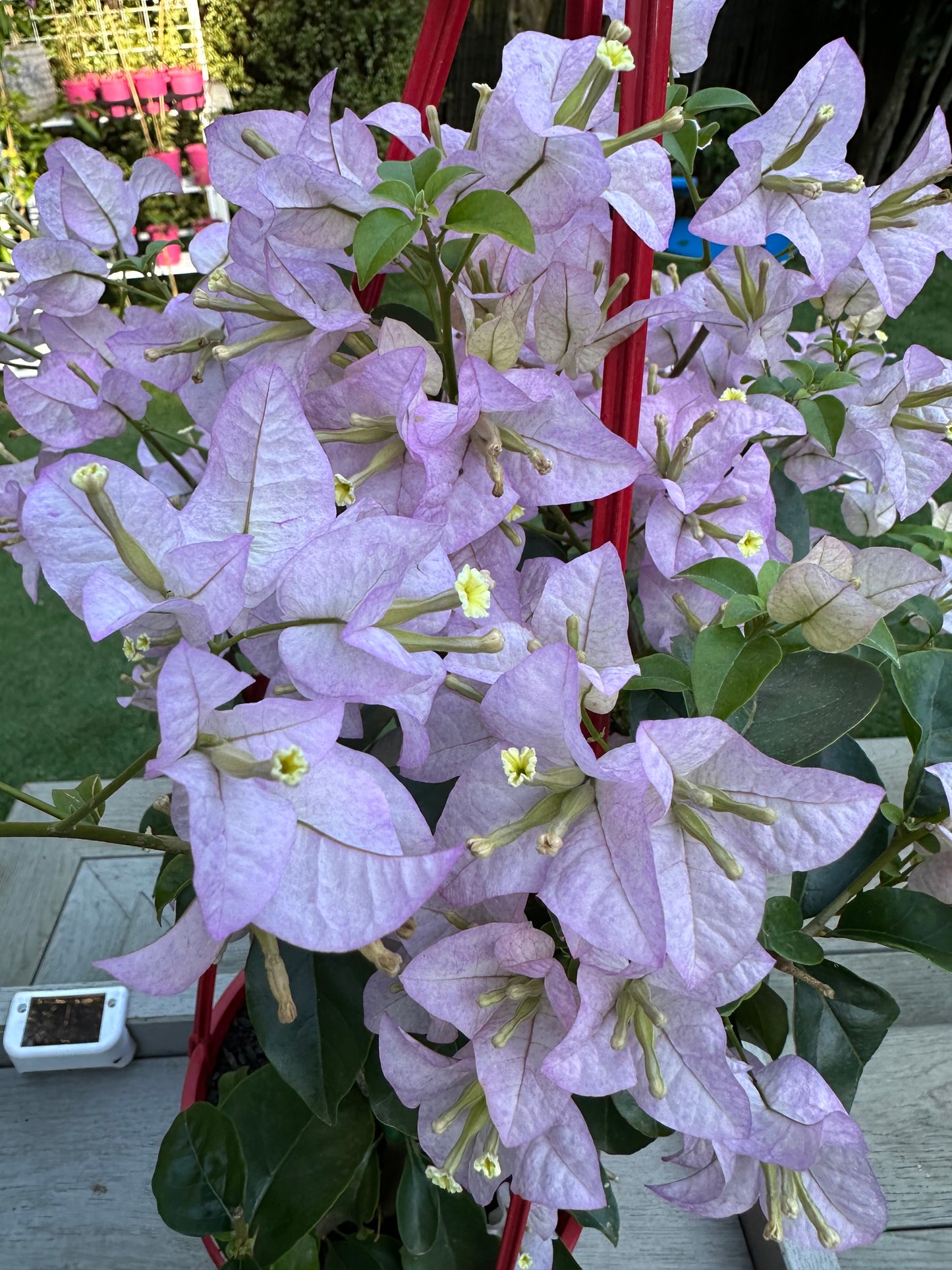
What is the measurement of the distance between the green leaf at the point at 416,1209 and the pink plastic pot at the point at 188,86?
2.96 meters

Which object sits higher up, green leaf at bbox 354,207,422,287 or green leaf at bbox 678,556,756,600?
green leaf at bbox 354,207,422,287

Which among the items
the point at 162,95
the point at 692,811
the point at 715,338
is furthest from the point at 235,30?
the point at 692,811

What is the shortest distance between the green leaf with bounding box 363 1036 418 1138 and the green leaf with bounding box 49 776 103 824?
0.15 m

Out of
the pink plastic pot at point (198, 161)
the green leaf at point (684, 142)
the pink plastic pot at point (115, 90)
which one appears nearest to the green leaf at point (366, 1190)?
the green leaf at point (684, 142)

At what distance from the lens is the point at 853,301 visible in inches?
16.9

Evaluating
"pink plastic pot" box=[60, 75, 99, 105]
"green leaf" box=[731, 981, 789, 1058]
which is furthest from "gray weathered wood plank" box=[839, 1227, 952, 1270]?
"pink plastic pot" box=[60, 75, 99, 105]

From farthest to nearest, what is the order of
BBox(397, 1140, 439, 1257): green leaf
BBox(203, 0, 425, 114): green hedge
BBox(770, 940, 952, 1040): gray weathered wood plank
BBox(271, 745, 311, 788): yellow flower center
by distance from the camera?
BBox(203, 0, 425, 114): green hedge, BBox(770, 940, 952, 1040): gray weathered wood plank, BBox(397, 1140, 439, 1257): green leaf, BBox(271, 745, 311, 788): yellow flower center

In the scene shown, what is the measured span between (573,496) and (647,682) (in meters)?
0.06

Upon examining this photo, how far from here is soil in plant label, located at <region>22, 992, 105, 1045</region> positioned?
0.62 metres

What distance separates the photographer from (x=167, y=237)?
2.49m

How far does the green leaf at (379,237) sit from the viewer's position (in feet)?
0.85

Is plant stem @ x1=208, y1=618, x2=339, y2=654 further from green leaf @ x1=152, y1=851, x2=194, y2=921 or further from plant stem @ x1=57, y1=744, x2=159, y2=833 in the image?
green leaf @ x1=152, y1=851, x2=194, y2=921

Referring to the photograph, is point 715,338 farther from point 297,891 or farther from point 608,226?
point 297,891

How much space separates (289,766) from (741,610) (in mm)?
148
